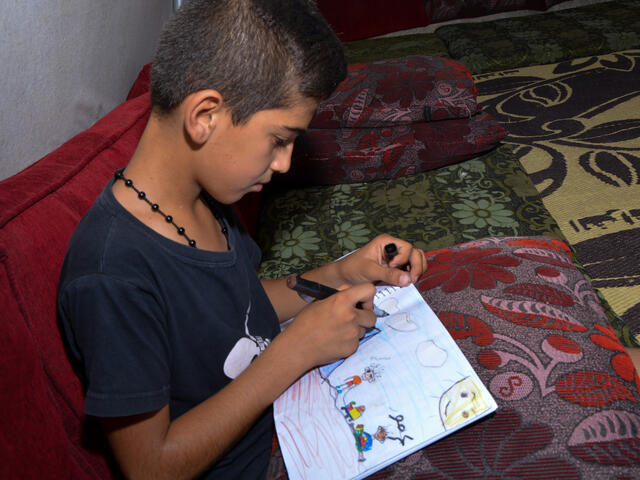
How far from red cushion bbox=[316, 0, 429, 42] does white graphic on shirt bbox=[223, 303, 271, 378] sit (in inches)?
85.8

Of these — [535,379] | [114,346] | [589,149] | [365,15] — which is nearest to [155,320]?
[114,346]

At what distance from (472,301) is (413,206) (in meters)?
0.60

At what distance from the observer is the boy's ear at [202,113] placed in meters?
0.65

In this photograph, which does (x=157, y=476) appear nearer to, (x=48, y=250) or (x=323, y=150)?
(x=48, y=250)

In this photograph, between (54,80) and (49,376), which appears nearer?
(49,376)

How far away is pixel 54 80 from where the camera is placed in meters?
1.04

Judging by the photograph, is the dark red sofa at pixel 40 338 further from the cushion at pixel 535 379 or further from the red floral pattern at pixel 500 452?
the red floral pattern at pixel 500 452

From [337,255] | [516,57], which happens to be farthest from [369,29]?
[337,255]

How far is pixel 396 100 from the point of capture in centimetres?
156

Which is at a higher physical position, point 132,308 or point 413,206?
point 132,308

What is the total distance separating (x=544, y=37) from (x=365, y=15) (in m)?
0.87

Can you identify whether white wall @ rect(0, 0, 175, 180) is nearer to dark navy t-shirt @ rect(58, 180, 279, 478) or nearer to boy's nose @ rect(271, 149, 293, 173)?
dark navy t-shirt @ rect(58, 180, 279, 478)

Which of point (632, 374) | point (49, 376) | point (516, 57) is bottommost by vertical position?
point (516, 57)

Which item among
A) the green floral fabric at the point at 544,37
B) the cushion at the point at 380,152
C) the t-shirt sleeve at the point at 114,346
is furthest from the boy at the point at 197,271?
the green floral fabric at the point at 544,37
